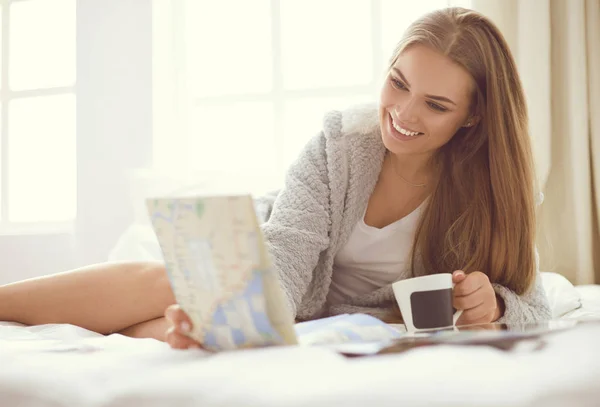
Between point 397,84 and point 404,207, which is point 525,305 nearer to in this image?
point 404,207

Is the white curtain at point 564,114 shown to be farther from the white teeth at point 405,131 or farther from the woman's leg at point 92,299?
the woman's leg at point 92,299

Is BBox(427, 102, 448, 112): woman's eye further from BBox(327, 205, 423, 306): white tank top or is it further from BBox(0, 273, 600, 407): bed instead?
BBox(0, 273, 600, 407): bed

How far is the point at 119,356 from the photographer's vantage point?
2.23ft

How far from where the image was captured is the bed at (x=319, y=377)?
49 centimetres

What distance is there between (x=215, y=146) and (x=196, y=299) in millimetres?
2334

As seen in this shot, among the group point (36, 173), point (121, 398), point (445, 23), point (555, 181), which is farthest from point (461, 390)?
point (36, 173)

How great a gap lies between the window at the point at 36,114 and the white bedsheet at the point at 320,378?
8.69ft

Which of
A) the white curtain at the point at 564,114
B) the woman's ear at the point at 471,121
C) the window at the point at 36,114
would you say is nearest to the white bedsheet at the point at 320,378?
the woman's ear at the point at 471,121

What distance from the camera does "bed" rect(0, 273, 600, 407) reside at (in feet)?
1.60

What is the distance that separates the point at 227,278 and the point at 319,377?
163 mm

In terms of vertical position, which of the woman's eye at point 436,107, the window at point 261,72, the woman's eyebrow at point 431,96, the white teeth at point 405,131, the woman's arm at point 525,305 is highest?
the window at point 261,72

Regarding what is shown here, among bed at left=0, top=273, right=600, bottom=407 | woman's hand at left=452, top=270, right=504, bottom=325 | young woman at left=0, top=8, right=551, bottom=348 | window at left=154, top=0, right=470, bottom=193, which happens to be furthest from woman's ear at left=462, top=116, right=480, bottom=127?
window at left=154, top=0, right=470, bottom=193

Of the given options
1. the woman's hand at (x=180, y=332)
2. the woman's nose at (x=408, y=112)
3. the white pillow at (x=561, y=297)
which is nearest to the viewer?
the woman's hand at (x=180, y=332)

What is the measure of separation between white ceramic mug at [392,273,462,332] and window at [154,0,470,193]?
1.87 m
